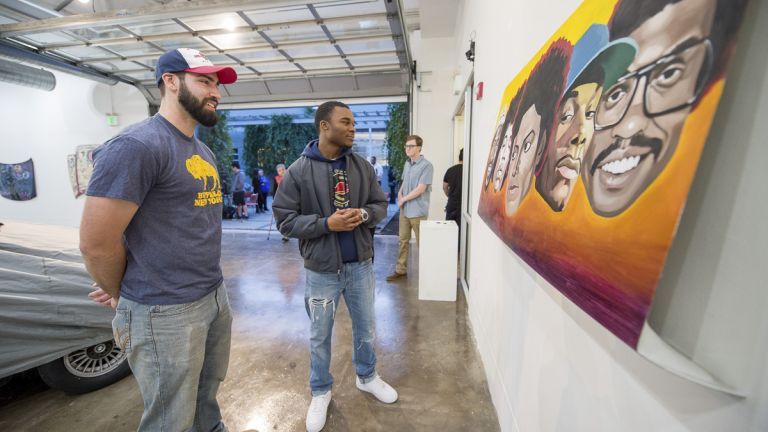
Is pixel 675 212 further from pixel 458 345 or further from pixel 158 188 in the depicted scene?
pixel 458 345

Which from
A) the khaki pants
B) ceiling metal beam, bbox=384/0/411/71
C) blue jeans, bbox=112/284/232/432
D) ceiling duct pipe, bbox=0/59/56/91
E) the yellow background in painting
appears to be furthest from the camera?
ceiling duct pipe, bbox=0/59/56/91

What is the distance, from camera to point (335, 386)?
2.18 metres

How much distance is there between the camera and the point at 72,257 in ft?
6.66

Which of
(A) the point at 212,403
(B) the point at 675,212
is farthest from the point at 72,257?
(B) the point at 675,212

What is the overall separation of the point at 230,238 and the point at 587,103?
23.9 feet

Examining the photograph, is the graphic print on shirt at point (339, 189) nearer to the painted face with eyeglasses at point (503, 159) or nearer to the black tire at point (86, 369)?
the painted face with eyeglasses at point (503, 159)

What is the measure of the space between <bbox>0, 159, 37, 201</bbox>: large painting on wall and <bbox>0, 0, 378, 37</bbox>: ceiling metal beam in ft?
13.1

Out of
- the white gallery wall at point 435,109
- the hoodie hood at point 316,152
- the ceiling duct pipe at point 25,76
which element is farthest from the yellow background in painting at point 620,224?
the ceiling duct pipe at point 25,76

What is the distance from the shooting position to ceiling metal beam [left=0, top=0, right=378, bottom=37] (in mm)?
3387

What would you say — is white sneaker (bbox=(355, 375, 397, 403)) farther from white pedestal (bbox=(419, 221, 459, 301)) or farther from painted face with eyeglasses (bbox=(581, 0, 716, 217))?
painted face with eyeglasses (bbox=(581, 0, 716, 217))

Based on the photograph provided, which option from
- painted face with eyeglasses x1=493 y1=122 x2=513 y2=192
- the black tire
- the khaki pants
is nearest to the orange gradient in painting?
painted face with eyeglasses x1=493 y1=122 x2=513 y2=192

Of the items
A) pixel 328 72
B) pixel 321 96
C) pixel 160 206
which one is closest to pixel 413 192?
pixel 160 206

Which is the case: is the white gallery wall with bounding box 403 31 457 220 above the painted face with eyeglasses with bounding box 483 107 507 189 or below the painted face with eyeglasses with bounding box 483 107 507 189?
above

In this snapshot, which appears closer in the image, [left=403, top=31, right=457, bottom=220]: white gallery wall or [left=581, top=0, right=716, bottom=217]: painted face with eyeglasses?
[left=581, top=0, right=716, bottom=217]: painted face with eyeglasses
